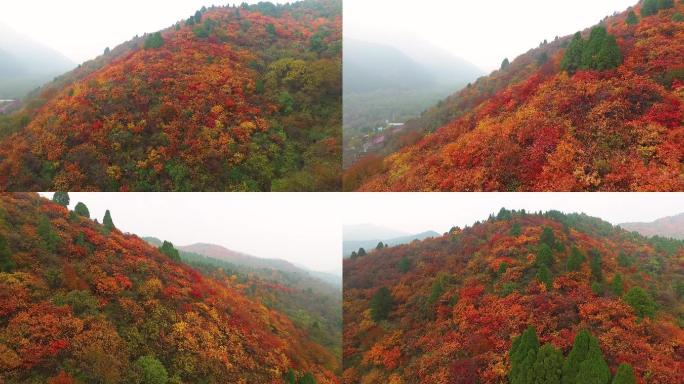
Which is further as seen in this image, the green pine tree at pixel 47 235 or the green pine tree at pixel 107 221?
the green pine tree at pixel 107 221

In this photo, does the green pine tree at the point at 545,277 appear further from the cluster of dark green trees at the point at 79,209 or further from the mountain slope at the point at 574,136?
the cluster of dark green trees at the point at 79,209

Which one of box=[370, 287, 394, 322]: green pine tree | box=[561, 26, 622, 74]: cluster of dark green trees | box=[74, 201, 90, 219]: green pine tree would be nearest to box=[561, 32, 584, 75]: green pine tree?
box=[561, 26, 622, 74]: cluster of dark green trees

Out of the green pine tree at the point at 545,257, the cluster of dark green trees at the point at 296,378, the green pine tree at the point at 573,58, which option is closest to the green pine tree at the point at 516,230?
the green pine tree at the point at 545,257

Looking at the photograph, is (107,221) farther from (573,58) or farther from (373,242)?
(573,58)

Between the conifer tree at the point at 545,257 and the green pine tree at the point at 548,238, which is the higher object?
the green pine tree at the point at 548,238

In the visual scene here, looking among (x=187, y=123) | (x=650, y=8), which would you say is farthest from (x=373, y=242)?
(x=650, y=8)

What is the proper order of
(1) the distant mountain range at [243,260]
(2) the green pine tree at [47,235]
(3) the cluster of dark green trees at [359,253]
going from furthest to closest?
(1) the distant mountain range at [243,260] < (3) the cluster of dark green trees at [359,253] < (2) the green pine tree at [47,235]
